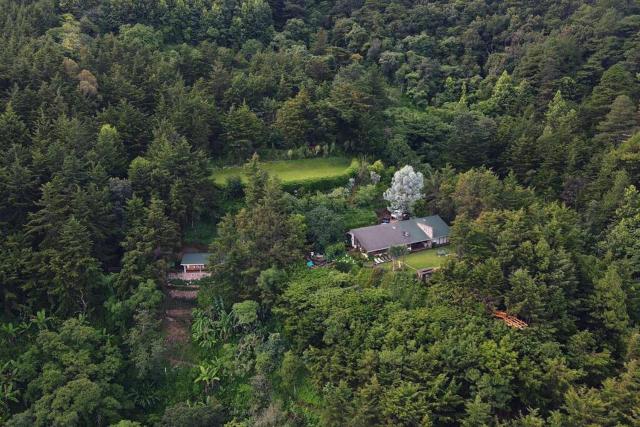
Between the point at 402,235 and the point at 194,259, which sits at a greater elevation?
the point at 402,235

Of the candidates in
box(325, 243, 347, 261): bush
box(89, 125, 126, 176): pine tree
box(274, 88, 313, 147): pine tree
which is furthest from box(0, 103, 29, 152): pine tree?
box(325, 243, 347, 261): bush

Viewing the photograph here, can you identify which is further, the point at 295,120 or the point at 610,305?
the point at 295,120

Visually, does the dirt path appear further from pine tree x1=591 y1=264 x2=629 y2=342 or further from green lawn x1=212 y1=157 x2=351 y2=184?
pine tree x1=591 y1=264 x2=629 y2=342

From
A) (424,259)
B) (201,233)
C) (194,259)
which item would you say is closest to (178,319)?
(194,259)

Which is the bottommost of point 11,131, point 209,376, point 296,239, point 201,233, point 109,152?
point 209,376

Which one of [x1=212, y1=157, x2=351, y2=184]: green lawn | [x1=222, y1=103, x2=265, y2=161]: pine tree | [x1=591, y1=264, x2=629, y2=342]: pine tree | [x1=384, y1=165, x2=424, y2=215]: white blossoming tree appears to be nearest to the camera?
[x1=591, y1=264, x2=629, y2=342]: pine tree

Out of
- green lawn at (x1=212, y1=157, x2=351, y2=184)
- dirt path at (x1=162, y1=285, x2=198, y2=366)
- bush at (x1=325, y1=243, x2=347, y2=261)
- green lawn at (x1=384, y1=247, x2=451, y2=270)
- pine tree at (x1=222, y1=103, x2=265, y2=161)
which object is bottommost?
Result: dirt path at (x1=162, y1=285, x2=198, y2=366)

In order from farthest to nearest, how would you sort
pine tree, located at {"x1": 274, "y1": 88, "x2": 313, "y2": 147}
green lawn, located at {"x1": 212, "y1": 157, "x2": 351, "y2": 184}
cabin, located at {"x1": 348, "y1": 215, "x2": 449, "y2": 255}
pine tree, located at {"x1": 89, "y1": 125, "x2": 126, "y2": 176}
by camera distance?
pine tree, located at {"x1": 274, "y1": 88, "x2": 313, "y2": 147} < green lawn, located at {"x1": 212, "y1": 157, "x2": 351, "y2": 184} < pine tree, located at {"x1": 89, "y1": 125, "x2": 126, "y2": 176} < cabin, located at {"x1": 348, "y1": 215, "x2": 449, "y2": 255}

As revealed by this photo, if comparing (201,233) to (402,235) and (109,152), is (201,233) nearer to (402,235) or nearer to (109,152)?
(109,152)
